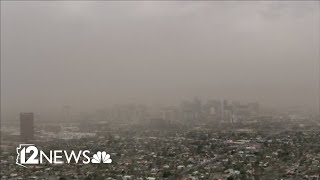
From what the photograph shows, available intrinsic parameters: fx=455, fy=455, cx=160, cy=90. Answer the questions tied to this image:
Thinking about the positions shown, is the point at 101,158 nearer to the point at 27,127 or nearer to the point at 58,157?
the point at 58,157

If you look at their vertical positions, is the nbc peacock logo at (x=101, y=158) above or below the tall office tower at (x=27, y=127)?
below

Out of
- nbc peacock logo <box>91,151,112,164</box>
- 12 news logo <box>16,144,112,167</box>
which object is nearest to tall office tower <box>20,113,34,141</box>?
12 news logo <box>16,144,112,167</box>

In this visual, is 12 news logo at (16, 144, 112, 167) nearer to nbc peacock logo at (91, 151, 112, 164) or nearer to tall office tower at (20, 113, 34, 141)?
nbc peacock logo at (91, 151, 112, 164)

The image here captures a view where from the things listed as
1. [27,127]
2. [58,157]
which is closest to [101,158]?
[58,157]

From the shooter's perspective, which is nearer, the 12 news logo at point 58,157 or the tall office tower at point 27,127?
the 12 news logo at point 58,157

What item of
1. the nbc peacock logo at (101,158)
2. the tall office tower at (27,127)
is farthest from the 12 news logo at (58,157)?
the tall office tower at (27,127)

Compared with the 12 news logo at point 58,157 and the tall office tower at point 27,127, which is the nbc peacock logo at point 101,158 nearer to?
the 12 news logo at point 58,157
